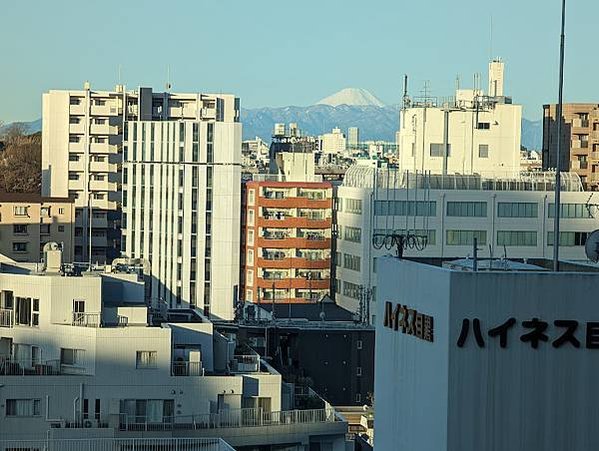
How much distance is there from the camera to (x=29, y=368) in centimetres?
4238

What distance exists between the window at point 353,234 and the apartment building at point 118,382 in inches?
1537

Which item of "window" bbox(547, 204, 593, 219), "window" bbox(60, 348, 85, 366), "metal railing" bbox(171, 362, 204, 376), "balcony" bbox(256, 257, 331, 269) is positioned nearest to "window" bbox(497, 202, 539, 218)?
"window" bbox(547, 204, 593, 219)

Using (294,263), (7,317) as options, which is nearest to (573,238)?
(294,263)

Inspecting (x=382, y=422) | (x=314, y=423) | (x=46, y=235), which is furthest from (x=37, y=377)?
(x=46, y=235)

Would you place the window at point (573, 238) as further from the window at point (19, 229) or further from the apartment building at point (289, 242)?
the window at point (19, 229)

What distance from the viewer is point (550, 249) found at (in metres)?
82.4

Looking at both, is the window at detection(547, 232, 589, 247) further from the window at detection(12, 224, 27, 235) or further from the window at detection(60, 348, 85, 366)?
the window at detection(60, 348, 85, 366)

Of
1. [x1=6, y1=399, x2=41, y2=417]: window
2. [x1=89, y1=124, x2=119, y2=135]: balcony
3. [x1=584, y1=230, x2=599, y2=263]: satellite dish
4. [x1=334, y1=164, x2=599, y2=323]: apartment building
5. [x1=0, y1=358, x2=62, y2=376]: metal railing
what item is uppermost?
[x1=89, y1=124, x2=119, y2=135]: balcony

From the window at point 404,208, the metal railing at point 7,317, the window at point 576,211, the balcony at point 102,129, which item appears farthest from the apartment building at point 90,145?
the metal railing at point 7,317

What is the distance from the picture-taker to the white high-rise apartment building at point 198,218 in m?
87.9

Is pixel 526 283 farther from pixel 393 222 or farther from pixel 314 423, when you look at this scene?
pixel 393 222

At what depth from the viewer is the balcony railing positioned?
4303 cm

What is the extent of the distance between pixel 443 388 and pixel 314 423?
26046 millimetres

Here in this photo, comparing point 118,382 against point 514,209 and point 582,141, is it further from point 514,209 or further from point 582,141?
point 582,141
